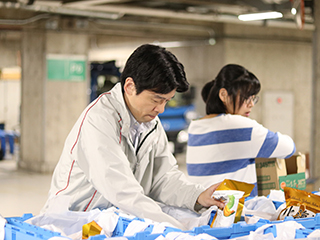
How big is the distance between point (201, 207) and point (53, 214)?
2.33ft

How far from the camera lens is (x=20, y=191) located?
8.24 meters

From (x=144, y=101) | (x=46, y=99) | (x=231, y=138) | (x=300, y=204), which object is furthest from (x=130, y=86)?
(x=46, y=99)

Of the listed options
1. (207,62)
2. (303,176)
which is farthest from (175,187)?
(207,62)

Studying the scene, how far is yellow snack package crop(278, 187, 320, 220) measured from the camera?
210 cm

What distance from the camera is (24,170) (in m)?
10.8

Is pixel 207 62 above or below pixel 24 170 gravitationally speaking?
above

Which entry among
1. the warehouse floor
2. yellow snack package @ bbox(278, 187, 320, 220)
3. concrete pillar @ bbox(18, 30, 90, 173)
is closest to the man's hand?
yellow snack package @ bbox(278, 187, 320, 220)

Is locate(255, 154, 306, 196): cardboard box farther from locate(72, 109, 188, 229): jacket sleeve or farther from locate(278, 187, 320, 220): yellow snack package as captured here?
locate(72, 109, 188, 229): jacket sleeve

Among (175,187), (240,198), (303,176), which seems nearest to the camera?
(240,198)

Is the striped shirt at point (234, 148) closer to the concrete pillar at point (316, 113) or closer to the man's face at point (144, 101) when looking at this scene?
the man's face at point (144, 101)

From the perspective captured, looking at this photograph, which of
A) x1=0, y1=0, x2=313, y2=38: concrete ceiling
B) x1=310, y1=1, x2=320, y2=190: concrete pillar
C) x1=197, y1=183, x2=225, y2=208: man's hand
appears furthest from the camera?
x1=0, y1=0, x2=313, y2=38: concrete ceiling

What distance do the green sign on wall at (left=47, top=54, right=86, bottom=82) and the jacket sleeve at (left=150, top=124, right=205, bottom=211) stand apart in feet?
27.9

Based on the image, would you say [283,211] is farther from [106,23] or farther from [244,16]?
[106,23]

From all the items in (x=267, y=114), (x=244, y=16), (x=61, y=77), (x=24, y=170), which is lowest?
(x=24, y=170)
